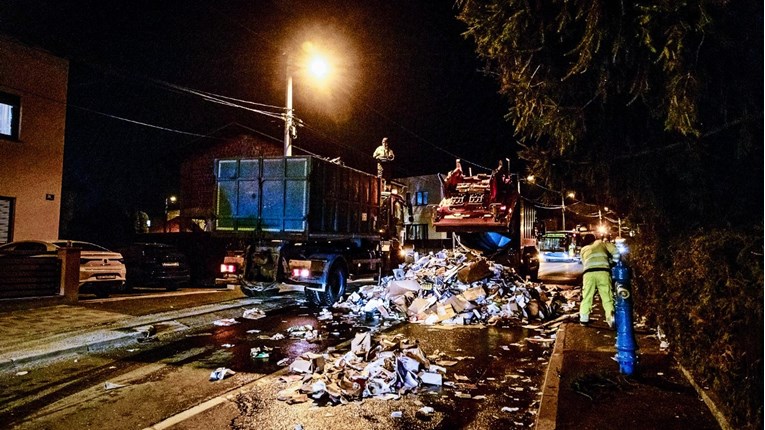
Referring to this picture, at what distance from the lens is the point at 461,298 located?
34.6ft

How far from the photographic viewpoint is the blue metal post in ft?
17.2

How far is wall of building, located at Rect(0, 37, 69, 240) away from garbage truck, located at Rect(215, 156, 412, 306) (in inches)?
276

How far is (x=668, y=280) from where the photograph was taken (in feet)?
18.0

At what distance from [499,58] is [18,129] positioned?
Answer: 49.6 feet

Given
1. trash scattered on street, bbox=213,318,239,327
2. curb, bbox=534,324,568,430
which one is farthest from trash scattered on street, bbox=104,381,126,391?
curb, bbox=534,324,568,430

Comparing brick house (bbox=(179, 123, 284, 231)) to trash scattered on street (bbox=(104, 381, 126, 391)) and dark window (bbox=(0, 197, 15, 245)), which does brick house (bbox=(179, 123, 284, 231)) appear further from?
trash scattered on street (bbox=(104, 381, 126, 391))

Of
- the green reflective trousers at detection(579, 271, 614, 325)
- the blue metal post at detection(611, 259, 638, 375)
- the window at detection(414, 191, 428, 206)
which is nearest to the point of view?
the blue metal post at detection(611, 259, 638, 375)

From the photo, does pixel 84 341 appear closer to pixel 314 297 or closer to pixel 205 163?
pixel 314 297

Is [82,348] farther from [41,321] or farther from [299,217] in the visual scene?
[299,217]

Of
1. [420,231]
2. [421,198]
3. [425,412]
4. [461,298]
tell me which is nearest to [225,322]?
[461,298]

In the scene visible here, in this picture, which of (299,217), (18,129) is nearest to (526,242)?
(299,217)

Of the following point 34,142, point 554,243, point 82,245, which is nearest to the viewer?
point 82,245

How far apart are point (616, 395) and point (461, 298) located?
5783 mm

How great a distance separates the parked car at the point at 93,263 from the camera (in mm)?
11953
